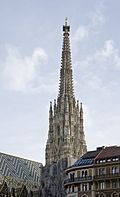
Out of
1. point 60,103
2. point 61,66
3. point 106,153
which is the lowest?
point 106,153

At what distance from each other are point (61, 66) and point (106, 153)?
187 ft

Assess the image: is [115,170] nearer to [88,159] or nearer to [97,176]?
[97,176]

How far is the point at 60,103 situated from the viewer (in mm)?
128750

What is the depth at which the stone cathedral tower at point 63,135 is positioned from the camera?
392 feet

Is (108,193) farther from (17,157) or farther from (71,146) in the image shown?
(17,157)

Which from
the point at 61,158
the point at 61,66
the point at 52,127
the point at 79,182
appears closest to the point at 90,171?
the point at 79,182

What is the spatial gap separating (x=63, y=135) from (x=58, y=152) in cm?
435

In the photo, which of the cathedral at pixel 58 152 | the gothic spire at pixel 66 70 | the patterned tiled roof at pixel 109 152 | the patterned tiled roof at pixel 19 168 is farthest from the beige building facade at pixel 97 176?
the patterned tiled roof at pixel 19 168

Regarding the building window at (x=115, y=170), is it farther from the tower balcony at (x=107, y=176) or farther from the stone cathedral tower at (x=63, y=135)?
the stone cathedral tower at (x=63, y=135)

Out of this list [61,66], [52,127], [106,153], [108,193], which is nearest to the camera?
[108,193]

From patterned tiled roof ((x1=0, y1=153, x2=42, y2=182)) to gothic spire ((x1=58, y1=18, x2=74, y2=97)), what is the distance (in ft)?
68.7

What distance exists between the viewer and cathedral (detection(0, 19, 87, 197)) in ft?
394

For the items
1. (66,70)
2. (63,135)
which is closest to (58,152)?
(63,135)

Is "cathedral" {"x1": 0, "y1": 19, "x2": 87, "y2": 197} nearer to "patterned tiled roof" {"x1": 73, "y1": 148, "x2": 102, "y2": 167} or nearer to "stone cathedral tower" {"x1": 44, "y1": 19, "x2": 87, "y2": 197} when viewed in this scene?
"stone cathedral tower" {"x1": 44, "y1": 19, "x2": 87, "y2": 197}
